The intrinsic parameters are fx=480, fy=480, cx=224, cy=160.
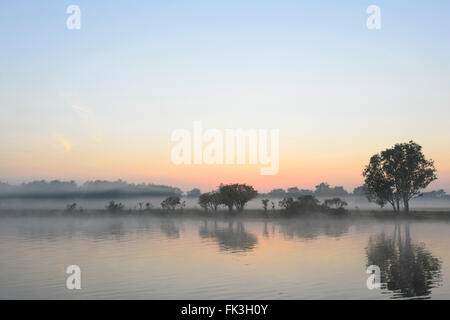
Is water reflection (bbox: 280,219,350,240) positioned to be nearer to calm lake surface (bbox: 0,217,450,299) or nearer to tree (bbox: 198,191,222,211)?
calm lake surface (bbox: 0,217,450,299)

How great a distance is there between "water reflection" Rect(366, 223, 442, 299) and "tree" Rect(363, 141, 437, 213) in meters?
60.0

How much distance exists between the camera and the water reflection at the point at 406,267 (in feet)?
97.6

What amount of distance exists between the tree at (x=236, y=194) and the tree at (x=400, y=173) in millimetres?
34519

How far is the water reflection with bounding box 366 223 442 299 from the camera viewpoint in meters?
29.8

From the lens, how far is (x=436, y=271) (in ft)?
119

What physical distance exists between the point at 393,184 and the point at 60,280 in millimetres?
98056
